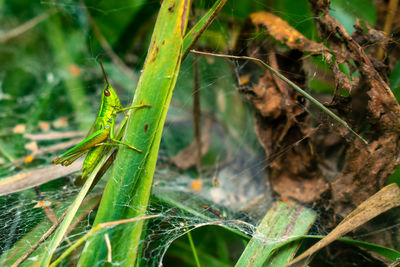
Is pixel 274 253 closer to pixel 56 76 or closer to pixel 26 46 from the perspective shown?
pixel 56 76

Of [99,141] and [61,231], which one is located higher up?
[99,141]

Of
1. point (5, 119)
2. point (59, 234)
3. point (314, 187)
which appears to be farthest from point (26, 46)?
point (314, 187)

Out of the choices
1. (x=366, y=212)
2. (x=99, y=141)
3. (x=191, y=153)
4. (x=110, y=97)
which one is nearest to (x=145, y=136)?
(x=99, y=141)

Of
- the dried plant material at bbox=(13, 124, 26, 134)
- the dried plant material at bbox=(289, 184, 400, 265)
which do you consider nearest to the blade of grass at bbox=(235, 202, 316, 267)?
the dried plant material at bbox=(289, 184, 400, 265)

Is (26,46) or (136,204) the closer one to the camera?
(136,204)

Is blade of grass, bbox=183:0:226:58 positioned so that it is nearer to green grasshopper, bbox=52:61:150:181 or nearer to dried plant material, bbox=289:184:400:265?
green grasshopper, bbox=52:61:150:181

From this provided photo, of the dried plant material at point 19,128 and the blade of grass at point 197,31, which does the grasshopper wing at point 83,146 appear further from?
the dried plant material at point 19,128

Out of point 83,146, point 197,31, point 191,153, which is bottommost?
point 191,153

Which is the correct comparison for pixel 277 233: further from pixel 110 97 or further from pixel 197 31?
pixel 110 97
